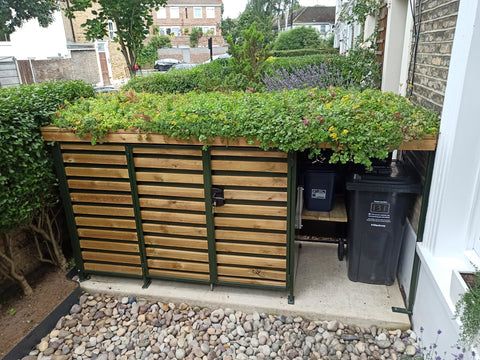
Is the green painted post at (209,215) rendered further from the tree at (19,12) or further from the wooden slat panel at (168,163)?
the tree at (19,12)

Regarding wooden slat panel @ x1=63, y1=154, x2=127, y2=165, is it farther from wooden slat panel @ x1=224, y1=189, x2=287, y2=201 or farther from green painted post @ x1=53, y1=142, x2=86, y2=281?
wooden slat panel @ x1=224, y1=189, x2=287, y2=201

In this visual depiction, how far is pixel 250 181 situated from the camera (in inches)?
115

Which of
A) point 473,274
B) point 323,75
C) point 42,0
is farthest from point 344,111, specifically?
point 42,0

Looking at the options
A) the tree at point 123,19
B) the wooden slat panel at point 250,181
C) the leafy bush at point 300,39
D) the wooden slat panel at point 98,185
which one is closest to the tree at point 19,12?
the tree at point 123,19

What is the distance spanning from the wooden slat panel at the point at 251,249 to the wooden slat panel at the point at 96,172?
3.41 ft

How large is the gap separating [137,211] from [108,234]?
425mm

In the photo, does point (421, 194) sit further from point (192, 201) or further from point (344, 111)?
point (192, 201)

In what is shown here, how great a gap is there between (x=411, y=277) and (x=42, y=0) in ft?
56.4

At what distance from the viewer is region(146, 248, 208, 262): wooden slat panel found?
128 inches

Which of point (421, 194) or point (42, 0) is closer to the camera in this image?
point (421, 194)

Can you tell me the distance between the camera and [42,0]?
14727 mm

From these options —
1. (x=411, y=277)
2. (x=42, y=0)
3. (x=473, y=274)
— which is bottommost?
(x=411, y=277)

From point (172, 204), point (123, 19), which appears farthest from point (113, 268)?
point (123, 19)

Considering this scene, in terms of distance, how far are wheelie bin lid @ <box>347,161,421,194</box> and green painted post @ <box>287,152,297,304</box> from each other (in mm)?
493
